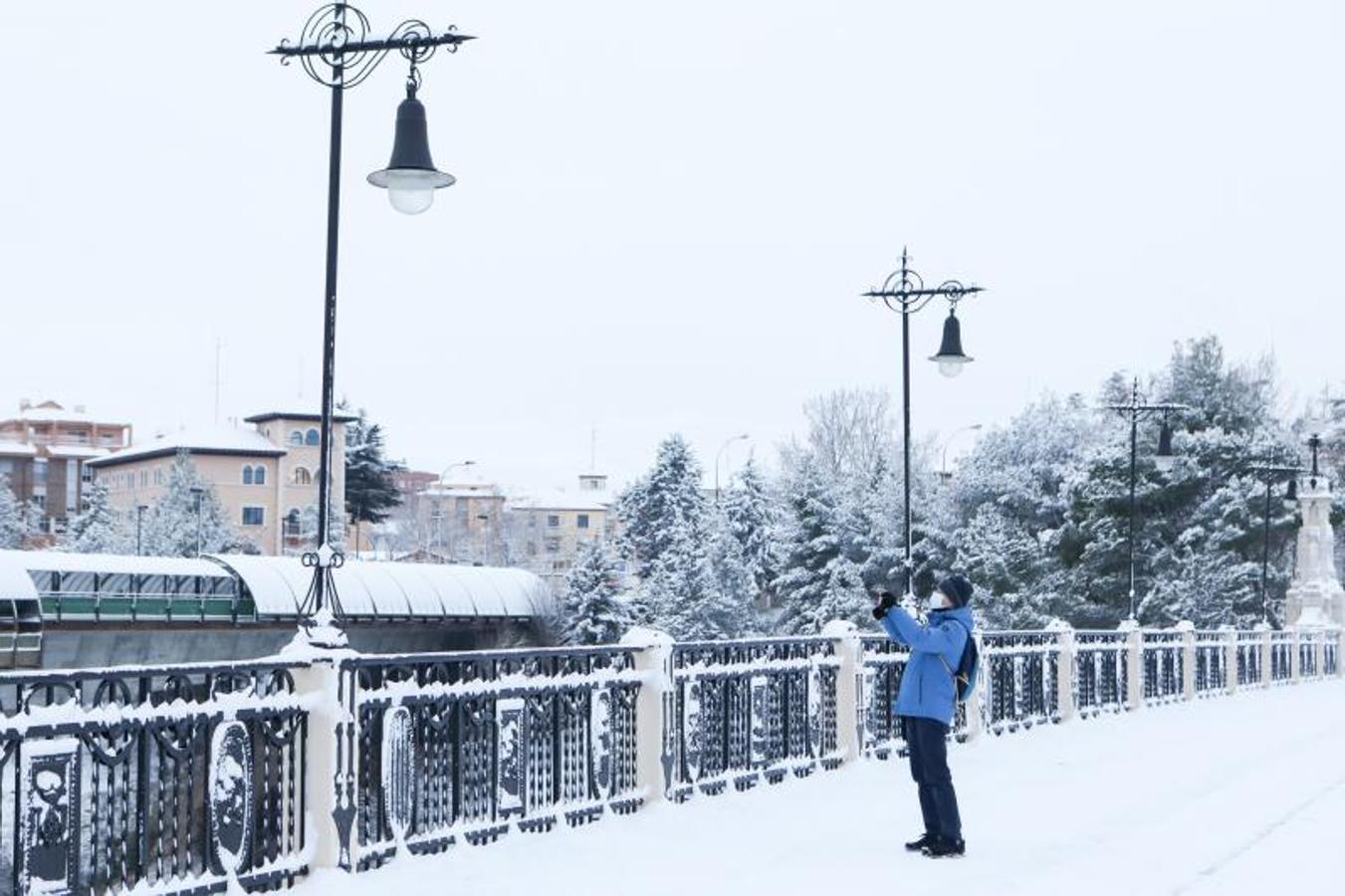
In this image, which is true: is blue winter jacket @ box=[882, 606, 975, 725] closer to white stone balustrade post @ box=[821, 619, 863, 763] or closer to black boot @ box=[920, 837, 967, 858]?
black boot @ box=[920, 837, 967, 858]

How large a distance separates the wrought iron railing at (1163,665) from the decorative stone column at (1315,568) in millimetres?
19125

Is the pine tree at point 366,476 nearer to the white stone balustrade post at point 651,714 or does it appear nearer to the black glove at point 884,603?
the white stone balustrade post at point 651,714

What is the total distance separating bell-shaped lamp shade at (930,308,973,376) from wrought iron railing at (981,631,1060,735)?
9.90 feet

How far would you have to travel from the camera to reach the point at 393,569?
65.6 metres

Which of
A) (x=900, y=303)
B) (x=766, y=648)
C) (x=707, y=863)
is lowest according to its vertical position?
(x=707, y=863)

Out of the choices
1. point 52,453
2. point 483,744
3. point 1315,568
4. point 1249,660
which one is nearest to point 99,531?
point 52,453

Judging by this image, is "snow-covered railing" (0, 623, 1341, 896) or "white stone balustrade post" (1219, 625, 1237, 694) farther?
"white stone balustrade post" (1219, 625, 1237, 694)

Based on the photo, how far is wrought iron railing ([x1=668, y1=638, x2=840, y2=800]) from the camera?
13.4 meters

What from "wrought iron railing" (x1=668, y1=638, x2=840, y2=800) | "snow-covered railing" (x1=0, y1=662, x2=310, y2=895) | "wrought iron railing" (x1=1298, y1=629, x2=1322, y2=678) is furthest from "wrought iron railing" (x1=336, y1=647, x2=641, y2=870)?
"wrought iron railing" (x1=1298, y1=629, x2=1322, y2=678)

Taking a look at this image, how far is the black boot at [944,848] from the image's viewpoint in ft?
35.3

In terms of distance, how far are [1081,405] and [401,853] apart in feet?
224

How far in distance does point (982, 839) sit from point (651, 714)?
247 cm

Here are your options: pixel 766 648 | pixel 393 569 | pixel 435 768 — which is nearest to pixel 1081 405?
pixel 393 569

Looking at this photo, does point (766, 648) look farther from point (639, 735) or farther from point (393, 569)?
point (393, 569)
